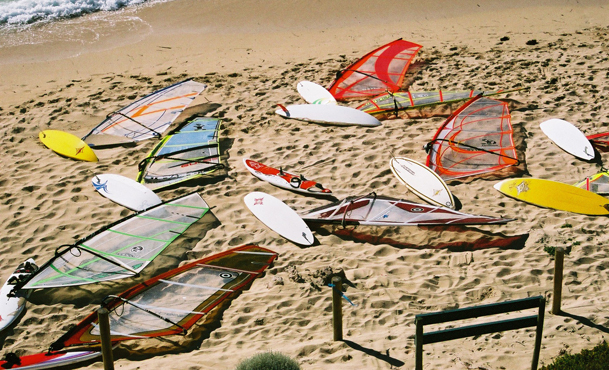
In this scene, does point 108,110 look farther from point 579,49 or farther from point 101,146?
point 579,49

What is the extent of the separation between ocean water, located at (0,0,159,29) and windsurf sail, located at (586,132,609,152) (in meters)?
11.2

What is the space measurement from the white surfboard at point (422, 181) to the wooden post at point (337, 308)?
2.48 m

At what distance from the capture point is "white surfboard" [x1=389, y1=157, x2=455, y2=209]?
22.4 ft

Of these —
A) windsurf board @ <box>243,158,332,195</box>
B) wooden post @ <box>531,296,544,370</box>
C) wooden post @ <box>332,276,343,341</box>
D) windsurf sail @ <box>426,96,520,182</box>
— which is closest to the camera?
wooden post @ <box>531,296,544,370</box>

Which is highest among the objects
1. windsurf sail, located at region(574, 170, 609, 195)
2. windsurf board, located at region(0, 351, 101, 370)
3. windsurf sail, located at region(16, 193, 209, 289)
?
windsurf sail, located at region(574, 170, 609, 195)

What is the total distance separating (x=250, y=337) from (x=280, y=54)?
7309mm

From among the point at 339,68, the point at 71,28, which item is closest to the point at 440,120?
the point at 339,68

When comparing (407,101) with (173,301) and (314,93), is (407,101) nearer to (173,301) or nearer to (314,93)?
(314,93)

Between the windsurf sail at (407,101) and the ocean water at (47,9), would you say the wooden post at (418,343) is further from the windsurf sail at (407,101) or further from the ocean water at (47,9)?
the ocean water at (47,9)

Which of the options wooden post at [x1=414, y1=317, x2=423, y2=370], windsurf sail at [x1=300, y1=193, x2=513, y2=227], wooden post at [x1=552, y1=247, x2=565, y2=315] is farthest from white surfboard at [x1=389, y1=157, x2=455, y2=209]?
wooden post at [x1=414, y1=317, x2=423, y2=370]

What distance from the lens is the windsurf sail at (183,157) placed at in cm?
760

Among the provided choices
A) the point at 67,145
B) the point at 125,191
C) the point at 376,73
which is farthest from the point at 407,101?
the point at 67,145

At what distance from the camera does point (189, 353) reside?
196 inches

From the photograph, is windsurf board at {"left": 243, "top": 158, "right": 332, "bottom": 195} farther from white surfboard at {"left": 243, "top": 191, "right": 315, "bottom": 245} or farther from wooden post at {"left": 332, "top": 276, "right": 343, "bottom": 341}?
wooden post at {"left": 332, "top": 276, "right": 343, "bottom": 341}
